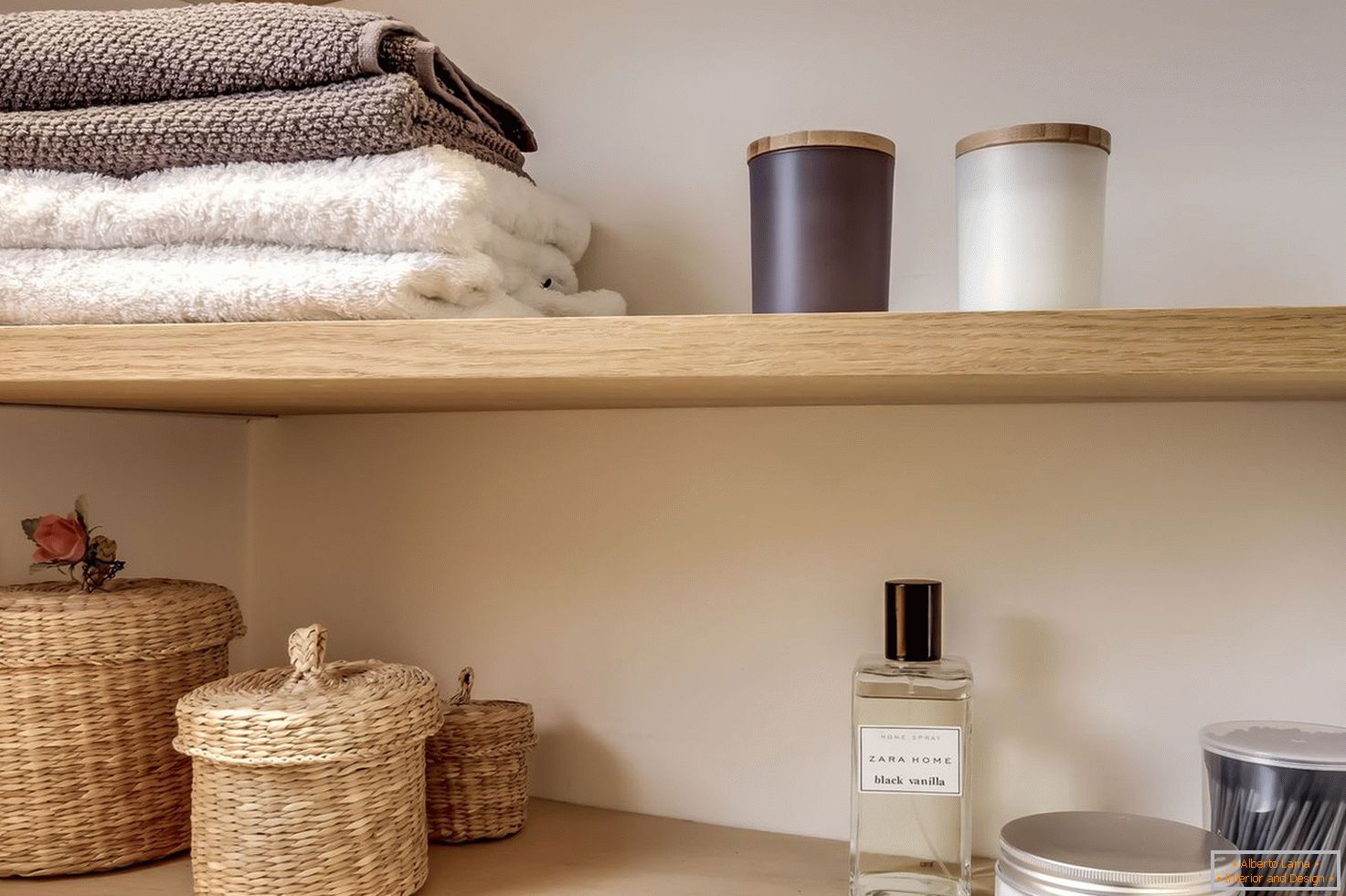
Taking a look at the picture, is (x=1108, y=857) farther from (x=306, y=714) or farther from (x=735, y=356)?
(x=306, y=714)

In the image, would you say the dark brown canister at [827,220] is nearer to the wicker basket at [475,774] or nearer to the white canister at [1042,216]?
the white canister at [1042,216]

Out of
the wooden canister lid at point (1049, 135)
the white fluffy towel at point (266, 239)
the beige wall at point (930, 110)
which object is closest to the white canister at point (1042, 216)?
the wooden canister lid at point (1049, 135)

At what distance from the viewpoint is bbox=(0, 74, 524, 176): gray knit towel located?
1.93 feet

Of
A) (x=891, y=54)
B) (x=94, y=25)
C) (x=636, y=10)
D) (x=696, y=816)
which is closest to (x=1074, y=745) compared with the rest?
(x=696, y=816)

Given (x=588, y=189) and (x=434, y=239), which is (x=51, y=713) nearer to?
(x=434, y=239)

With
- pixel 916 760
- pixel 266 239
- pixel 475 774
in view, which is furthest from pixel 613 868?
pixel 266 239

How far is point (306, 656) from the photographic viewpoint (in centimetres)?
65

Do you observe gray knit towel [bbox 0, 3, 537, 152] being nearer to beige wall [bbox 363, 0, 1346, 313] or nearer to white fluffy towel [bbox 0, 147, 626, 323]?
white fluffy towel [bbox 0, 147, 626, 323]

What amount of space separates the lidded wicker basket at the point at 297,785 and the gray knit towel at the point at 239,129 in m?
0.30

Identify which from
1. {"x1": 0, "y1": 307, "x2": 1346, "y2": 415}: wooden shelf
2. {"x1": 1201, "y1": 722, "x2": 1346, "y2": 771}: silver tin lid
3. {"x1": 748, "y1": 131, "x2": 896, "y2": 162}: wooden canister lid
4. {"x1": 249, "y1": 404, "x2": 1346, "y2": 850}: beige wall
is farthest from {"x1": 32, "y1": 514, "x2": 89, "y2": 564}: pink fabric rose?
{"x1": 1201, "y1": 722, "x2": 1346, "y2": 771}: silver tin lid

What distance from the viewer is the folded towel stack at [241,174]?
584 mm

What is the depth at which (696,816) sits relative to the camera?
791 millimetres

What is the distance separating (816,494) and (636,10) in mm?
358

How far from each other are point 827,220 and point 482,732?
0.39 meters
